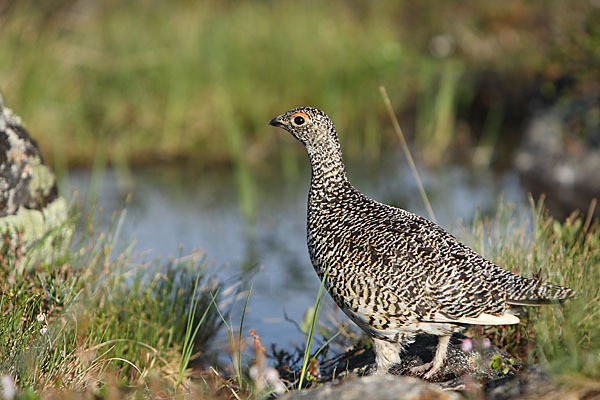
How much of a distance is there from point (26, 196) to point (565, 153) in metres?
8.05

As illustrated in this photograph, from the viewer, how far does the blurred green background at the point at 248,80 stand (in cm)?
1133

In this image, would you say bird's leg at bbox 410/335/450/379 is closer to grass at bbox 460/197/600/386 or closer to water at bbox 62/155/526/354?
grass at bbox 460/197/600/386

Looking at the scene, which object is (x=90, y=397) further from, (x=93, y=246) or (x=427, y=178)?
(x=427, y=178)

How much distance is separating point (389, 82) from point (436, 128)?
4.48 ft

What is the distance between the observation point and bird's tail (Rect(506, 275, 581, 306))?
4199 millimetres

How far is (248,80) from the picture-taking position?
1262cm

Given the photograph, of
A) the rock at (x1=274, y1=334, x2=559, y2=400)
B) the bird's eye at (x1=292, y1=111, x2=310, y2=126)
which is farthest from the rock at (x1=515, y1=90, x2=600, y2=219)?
the bird's eye at (x1=292, y1=111, x2=310, y2=126)

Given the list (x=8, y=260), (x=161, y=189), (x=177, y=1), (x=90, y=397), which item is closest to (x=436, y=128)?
(x=161, y=189)

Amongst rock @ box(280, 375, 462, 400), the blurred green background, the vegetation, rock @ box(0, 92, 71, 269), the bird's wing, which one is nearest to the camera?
rock @ box(280, 375, 462, 400)

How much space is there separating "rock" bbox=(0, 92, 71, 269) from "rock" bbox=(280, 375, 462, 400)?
2.56 meters

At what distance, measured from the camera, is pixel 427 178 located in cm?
1143

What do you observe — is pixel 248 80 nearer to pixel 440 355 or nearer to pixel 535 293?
pixel 440 355

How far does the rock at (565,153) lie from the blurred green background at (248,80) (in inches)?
13.0

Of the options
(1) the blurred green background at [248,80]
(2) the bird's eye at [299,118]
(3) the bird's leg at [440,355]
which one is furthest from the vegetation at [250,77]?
(2) the bird's eye at [299,118]
